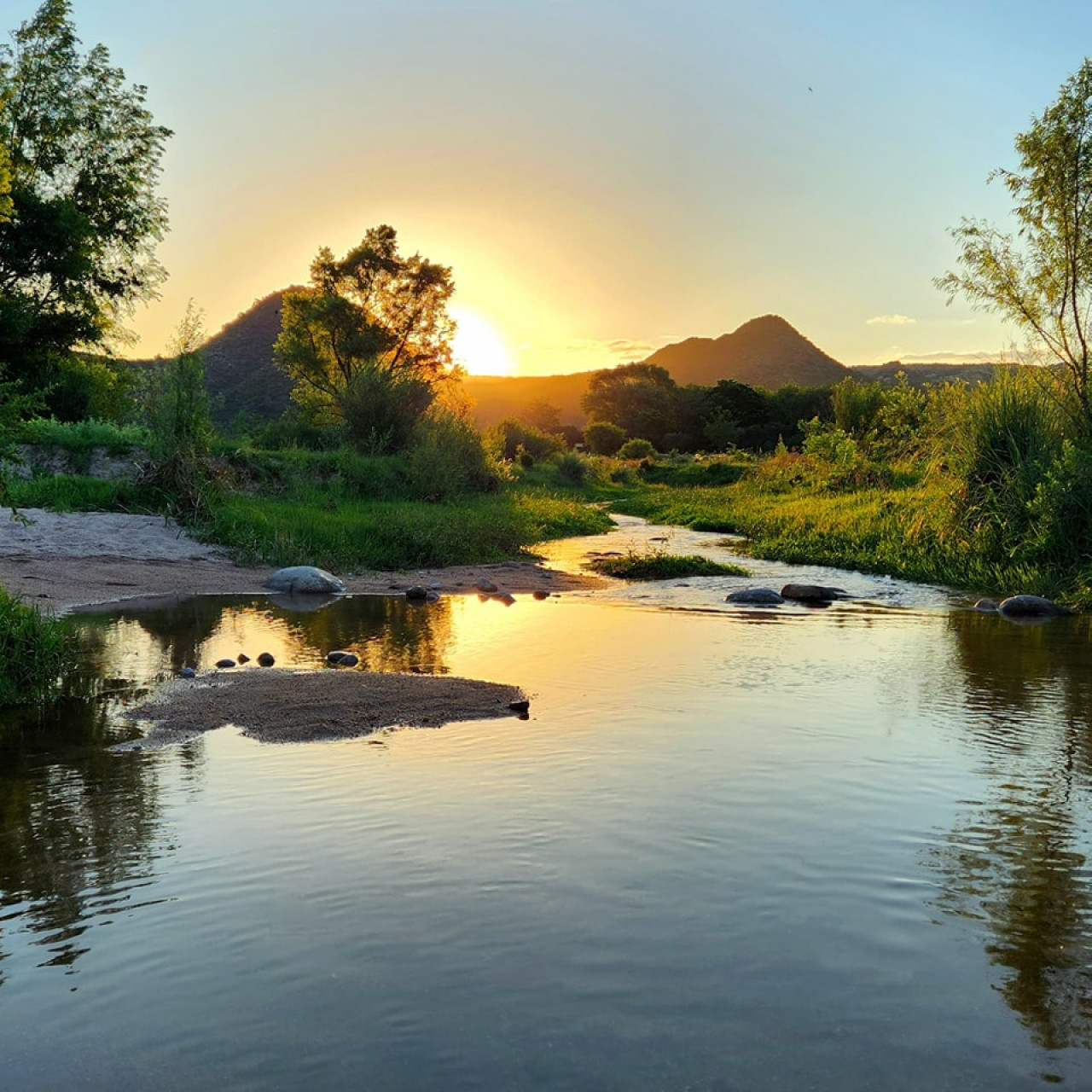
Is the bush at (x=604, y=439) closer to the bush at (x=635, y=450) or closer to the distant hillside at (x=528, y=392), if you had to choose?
the bush at (x=635, y=450)

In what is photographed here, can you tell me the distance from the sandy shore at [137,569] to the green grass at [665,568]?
794 mm

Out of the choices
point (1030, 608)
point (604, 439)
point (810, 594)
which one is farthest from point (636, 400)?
point (1030, 608)

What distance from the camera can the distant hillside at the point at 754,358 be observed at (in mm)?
140375

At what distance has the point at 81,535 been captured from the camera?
1733 cm

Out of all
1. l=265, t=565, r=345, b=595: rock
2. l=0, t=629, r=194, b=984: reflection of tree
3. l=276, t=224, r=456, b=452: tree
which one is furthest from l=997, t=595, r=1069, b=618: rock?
l=276, t=224, r=456, b=452: tree

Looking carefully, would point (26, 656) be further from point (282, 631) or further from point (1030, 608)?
point (1030, 608)

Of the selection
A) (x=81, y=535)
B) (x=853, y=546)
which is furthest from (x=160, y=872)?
(x=853, y=546)

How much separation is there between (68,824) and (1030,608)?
42.3 ft

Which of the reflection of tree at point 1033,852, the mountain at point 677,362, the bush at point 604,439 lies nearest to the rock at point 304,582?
the reflection of tree at point 1033,852

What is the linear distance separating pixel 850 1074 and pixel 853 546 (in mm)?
18295

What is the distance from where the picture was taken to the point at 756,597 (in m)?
15.3

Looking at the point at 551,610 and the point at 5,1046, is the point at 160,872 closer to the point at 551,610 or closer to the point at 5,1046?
the point at 5,1046

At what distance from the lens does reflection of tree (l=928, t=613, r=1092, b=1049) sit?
379 centimetres

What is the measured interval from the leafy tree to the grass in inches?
2780
